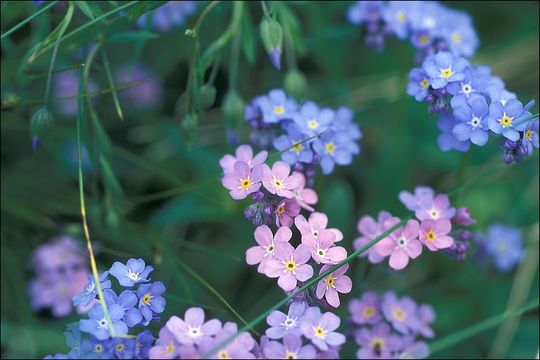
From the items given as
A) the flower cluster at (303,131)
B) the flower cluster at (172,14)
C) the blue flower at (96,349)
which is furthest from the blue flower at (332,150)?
the blue flower at (96,349)

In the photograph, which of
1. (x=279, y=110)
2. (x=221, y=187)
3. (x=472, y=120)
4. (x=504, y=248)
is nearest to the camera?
(x=472, y=120)

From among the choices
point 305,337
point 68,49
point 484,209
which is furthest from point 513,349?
A: point 68,49

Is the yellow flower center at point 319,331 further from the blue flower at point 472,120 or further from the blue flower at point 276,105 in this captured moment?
the blue flower at point 276,105

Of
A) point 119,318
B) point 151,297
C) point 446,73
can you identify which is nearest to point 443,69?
point 446,73

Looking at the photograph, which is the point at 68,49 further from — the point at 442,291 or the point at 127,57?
the point at 442,291

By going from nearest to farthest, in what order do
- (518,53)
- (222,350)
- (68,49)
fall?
1. (222,350)
2. (68,49)
3. (518,53)

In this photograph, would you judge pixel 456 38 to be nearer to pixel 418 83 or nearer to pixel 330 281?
pixel 418 83
